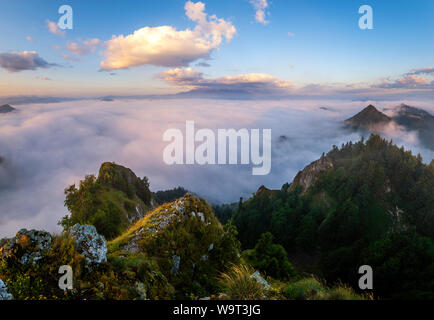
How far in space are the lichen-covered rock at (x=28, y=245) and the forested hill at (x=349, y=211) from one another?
5000 centimetres

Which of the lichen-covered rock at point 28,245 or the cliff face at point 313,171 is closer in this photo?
the lichen-covered rock at point 28,245

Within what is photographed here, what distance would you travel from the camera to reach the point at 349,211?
7444cm

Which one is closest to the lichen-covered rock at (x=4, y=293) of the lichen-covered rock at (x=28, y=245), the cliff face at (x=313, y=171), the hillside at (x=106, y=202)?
the lichen-covered rock at (x=28, y=245)

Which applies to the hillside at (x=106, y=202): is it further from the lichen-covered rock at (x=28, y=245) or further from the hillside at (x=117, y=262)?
the lichen-covered rock at (x=28, y=245)

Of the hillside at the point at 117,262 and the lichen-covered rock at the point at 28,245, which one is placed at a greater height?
the lichen-covered rock at the point at 28,245

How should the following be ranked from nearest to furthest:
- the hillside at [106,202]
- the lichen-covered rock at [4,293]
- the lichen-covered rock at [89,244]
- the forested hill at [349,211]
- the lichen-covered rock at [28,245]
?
the lichen-covered rock at [4,293] < the lichen-covered rock at [28,245] < the lichen-covered rock at [89,244] < the hillside at [106,202] < the forested hill at [349,211]

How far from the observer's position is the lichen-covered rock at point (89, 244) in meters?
6.91

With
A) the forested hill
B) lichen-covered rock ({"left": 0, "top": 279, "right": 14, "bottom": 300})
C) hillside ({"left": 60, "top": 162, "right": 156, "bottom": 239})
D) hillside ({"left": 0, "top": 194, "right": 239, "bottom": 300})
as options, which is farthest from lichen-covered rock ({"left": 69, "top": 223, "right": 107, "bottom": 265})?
the forested hill

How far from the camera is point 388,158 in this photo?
10169cm

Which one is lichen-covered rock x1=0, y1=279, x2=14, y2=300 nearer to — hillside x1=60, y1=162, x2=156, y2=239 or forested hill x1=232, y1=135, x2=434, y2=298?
hillside x1=60, y1=162, x2=156, y2=239

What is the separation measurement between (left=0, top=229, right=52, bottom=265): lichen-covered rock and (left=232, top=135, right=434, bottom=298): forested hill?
50001 millimetres

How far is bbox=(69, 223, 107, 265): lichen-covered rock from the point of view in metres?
6.91

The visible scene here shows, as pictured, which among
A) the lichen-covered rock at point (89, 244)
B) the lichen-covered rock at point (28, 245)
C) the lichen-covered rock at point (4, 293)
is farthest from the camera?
the lichen-covered rock at point (89, 244)

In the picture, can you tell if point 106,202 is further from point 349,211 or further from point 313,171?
point 313,171
